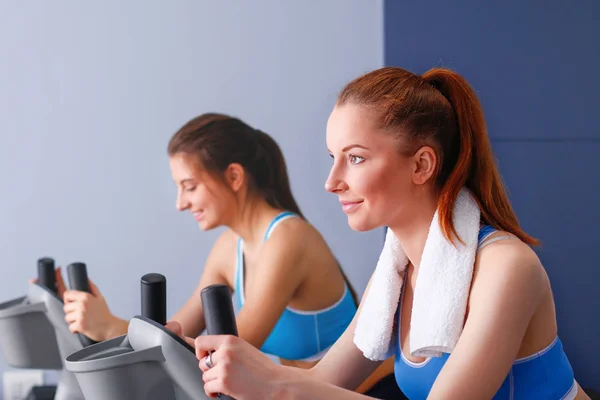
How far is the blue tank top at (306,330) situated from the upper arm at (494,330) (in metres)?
0.82

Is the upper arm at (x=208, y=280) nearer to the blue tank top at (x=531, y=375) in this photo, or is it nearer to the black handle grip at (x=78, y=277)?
the black handle grip at (x=78, y=277)

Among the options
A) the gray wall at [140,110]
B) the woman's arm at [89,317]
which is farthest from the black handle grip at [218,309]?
the gray wall at [140,110]

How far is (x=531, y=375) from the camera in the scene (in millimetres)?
1003

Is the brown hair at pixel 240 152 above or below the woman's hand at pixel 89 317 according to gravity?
above

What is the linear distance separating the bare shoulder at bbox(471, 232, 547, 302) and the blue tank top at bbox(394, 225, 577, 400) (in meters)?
0.03

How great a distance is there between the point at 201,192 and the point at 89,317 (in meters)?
0.58

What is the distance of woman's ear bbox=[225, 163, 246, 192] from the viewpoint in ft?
5.98

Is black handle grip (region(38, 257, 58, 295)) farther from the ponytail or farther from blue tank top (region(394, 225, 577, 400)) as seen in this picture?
blue tank top (region(394, 225, 577, 400))

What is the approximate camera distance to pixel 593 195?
1993mm

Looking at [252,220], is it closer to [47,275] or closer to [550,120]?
[47,275]

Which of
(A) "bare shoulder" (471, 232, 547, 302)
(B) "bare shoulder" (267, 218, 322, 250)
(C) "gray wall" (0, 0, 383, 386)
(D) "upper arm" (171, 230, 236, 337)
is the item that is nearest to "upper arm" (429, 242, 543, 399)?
(A) "bare shoulder" (471, 232, 547, 302)

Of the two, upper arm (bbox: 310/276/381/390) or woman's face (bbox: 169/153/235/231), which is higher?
woman's face (bbox: 169/153/235/231)

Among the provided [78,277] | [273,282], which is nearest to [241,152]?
[273,282]

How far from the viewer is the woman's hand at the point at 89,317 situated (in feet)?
4.20
